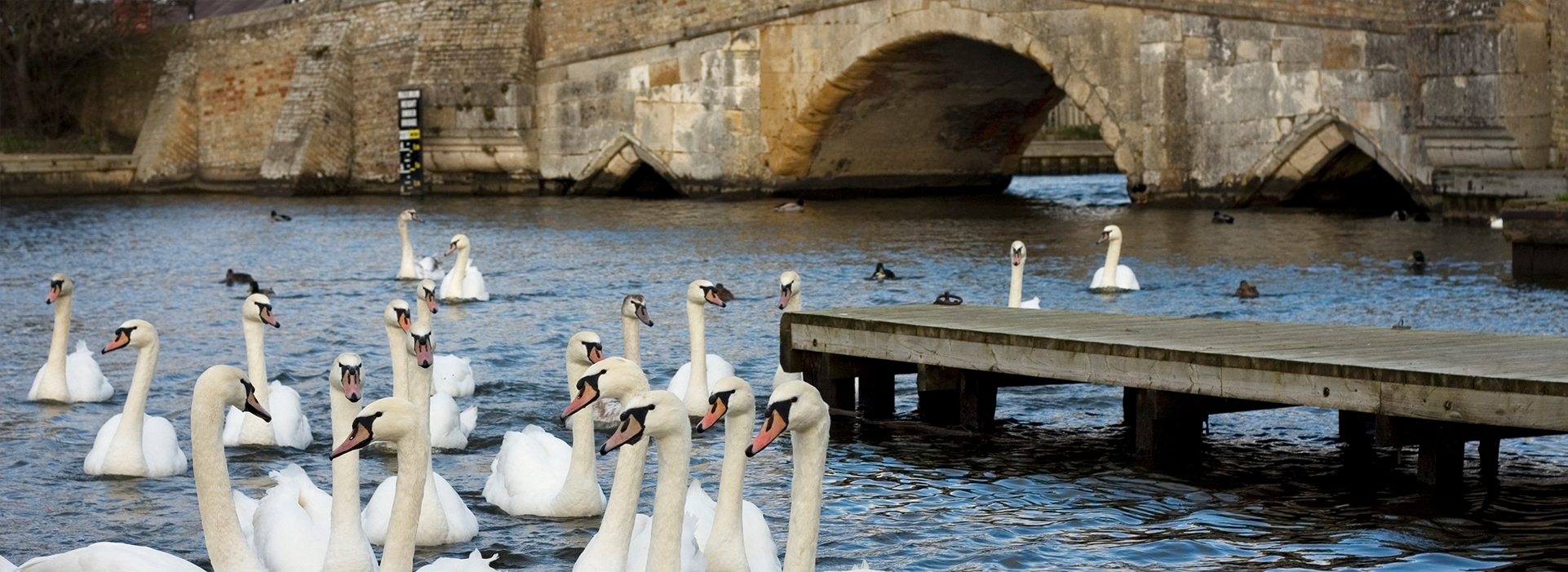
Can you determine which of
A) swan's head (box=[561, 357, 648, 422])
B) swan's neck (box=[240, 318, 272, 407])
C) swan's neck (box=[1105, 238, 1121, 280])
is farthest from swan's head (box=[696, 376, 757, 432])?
swan's neck (box=[1105, 238, 1121, 280])

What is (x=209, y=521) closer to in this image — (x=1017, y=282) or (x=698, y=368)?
(x=698, y=368)

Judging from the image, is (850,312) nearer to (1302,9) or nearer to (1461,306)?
(1461,306)

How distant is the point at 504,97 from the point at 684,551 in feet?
80.7

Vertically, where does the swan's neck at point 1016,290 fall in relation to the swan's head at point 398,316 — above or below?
below

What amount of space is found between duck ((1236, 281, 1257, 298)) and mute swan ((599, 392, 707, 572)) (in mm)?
8296

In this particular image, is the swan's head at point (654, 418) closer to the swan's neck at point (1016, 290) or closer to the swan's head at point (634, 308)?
the swan's head at point (634, 308)

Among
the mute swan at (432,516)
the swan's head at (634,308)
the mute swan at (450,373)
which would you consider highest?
the swan's head at (634,308)

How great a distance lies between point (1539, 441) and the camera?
22.9 ft

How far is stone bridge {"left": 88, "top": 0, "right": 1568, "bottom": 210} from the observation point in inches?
688

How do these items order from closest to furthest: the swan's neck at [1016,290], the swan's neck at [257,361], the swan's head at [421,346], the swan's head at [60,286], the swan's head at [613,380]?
the swan's head at [613,380], the swan's head at [421,346], the swan's neck at [257,361], the swan's head at [60,286], the swan's neck at [1016,290]

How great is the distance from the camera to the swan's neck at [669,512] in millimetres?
4332

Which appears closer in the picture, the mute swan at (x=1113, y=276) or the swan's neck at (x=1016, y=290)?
the swan's neck at (x=1016, y=290)

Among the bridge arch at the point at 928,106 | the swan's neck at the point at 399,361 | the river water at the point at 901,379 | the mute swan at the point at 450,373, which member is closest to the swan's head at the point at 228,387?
the river water at the point at 901,379

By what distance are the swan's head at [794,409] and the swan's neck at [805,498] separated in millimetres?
27
